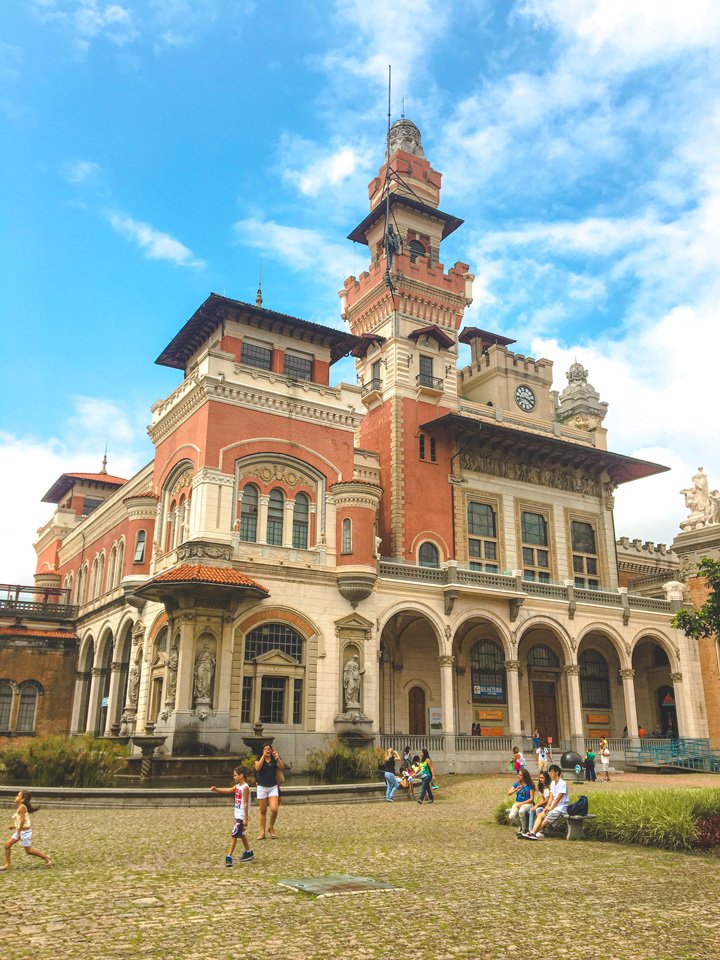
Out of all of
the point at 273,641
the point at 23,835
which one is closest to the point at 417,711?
the point at 273,641

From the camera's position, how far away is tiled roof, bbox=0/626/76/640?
1607 inches

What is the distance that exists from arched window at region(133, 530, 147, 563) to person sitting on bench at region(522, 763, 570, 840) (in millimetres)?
22283

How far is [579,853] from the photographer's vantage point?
45.6 ft

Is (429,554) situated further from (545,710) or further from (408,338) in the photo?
(408,338)

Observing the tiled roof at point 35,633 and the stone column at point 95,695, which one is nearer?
the stone column at point 95,695

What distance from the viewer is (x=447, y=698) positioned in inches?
1289

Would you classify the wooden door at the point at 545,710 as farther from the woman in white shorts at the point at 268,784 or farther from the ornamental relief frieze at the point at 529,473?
the woman in white shorts at the point at 268,784

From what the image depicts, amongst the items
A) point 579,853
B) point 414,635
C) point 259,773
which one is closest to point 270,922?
point 259,773

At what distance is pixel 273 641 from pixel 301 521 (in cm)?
495

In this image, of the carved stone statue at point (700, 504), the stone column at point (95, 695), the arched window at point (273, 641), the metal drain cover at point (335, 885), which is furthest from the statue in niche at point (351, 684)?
the carved stone statue at point (700, 504)

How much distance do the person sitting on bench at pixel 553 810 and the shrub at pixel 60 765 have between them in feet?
40.9

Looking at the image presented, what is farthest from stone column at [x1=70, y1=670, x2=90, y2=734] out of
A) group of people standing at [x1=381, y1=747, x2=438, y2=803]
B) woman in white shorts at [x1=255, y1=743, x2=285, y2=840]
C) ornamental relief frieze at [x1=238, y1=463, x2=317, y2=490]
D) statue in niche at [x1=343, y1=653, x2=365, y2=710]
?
woman in white shorts at [x1=255, y1=743, x2=285, y2=840]

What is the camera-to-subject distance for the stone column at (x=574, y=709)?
117 ft

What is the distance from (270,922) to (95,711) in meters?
33.3
